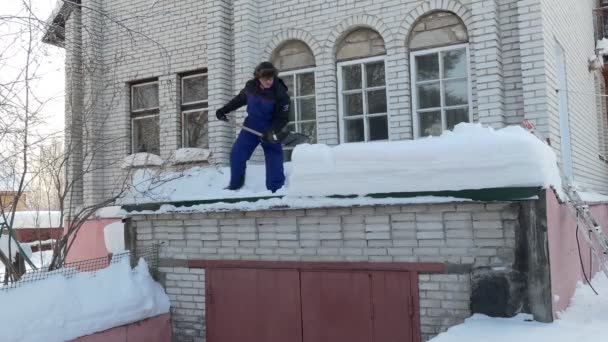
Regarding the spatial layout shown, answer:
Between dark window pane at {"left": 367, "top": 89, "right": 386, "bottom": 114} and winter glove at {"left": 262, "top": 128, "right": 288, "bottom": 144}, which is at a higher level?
dark window pane at {"left": 367, "top": 89, "right": 386, "bottom": 114}

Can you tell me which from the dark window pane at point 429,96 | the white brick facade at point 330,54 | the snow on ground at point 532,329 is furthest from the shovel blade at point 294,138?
the snow on ground at point 532,329

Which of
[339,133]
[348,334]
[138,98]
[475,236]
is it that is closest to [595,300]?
[475,236]

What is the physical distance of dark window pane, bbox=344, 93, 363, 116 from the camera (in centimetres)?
770

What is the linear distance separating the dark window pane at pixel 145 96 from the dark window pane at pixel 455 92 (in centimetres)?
510

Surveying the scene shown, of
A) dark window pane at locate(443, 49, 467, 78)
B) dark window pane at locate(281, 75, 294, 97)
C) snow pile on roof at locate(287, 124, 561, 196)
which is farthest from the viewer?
dark window pane at locate(281, 75, 294, 97)

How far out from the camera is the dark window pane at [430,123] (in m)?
7.17

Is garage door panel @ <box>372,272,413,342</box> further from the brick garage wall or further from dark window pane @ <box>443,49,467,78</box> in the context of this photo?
dark window pane @ <box>443,49,467,78</box>

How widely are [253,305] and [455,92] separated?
12.3 ft

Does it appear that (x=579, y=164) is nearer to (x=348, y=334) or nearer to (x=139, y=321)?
(x=348, y=334)

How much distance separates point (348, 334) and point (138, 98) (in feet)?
21.0

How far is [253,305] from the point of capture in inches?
224

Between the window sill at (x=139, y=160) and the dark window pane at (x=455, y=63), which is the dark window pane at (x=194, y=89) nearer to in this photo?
the window sill at (x=139, y=160)

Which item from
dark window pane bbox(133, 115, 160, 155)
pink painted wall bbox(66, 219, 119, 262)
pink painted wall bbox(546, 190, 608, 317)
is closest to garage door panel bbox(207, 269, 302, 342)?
pink painted wall bbox(546, 190, 608, 317)

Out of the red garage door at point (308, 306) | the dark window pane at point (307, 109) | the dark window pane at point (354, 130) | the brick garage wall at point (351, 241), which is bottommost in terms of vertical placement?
the red garage door at point (308, 306)
